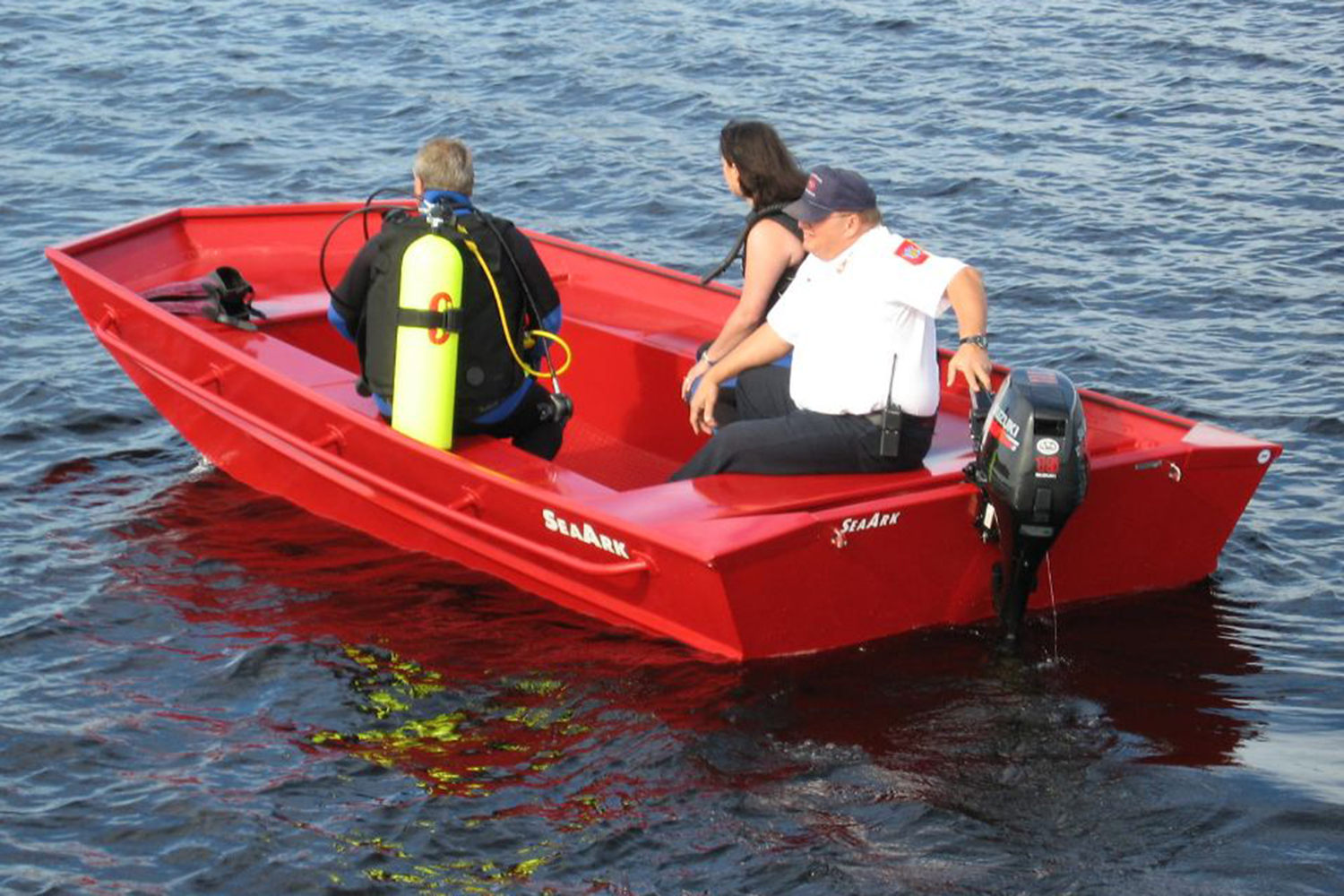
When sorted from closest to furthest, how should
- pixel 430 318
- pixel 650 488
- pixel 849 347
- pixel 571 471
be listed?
pixel 849 347 → pixel 650 488 → pixel 430 318 → pixel 571 471

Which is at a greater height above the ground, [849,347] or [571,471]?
[849,347]

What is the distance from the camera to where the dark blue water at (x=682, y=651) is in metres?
5.38

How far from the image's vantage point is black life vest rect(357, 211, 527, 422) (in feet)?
21.6

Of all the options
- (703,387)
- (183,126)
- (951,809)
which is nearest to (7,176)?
(183,126)

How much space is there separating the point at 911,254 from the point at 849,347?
0.38m

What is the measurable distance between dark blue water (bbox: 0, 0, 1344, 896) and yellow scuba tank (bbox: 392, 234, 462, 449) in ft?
2.45

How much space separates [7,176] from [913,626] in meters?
8.87

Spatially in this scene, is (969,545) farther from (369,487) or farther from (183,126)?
(183,126)

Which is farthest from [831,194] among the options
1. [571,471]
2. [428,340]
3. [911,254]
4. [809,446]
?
[571,471]

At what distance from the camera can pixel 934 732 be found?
5.97m

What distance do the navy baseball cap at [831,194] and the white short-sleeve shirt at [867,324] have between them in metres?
0.15

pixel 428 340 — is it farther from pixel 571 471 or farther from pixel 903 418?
pixel 903 418

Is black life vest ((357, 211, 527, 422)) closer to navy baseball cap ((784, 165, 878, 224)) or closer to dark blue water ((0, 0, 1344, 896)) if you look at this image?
dark blue water ((0, 0, 1344, 896))

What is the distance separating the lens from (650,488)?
21.0ft
